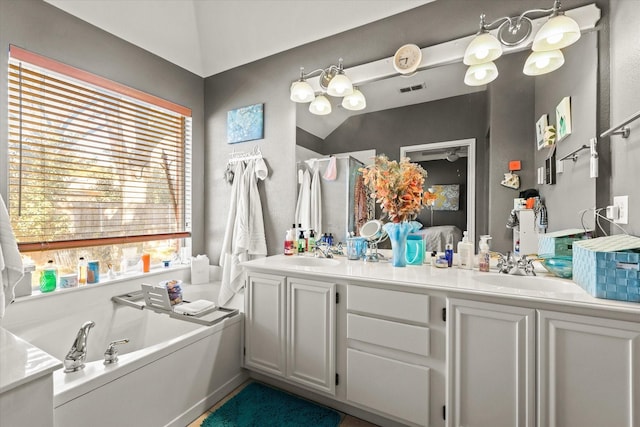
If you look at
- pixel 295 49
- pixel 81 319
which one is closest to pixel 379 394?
pixel 81 319

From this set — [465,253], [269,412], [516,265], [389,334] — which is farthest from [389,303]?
[269,412]

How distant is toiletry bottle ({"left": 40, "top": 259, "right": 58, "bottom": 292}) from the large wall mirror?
85.6 inches

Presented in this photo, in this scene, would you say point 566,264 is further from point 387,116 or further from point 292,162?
point 292,162

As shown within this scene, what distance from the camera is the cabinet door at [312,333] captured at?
5.52 feet

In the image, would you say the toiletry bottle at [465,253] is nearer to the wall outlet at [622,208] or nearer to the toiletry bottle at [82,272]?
the wall outlet at [622,208]

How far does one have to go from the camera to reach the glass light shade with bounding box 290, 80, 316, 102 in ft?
7.54

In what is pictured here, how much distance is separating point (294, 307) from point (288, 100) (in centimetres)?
169

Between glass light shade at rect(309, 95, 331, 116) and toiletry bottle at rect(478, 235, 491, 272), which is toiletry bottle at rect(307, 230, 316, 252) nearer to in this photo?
glass light shade at rect(309, 95, 331, 116)

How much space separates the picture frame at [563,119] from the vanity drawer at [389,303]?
113cm

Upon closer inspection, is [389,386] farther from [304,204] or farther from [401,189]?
[304,204]

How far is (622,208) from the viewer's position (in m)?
1.32

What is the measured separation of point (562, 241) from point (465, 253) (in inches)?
17.9

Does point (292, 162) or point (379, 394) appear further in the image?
point (292, 162)

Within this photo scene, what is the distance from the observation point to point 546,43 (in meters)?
1.57
